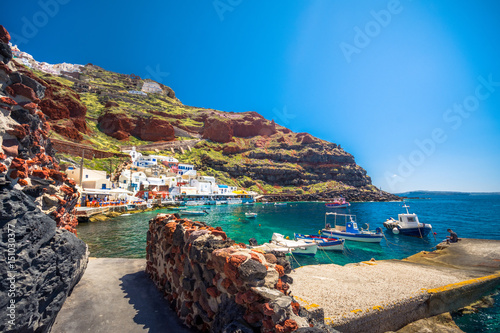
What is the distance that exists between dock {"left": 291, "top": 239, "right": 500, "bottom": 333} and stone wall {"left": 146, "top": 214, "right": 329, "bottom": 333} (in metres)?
2.70

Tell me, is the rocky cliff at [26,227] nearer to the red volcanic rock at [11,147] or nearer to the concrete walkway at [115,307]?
the red volcanic rock at [11,147]

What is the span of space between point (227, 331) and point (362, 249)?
23736mm

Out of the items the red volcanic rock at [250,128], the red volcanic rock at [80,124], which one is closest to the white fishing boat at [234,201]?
the red volcanic rock at [80,124]

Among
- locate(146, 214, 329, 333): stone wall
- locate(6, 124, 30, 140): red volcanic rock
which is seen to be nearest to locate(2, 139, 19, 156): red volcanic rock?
locate(6, 124, 30, 140): red volcanic rock

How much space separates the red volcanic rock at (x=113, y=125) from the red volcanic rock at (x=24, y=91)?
104622 mm

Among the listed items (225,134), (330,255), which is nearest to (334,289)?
(330,255)

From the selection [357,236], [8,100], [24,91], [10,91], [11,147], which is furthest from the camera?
[357,236]

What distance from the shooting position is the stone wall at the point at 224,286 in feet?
10.2

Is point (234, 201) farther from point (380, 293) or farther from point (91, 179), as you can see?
point (380, 293)

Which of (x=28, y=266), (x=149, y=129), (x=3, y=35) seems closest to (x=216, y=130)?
(x=149, y=129)

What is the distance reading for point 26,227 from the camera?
10.8ft

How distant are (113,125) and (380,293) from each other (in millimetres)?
113976

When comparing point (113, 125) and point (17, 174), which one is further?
point (113, 125)

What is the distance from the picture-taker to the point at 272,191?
10944 centimetres
